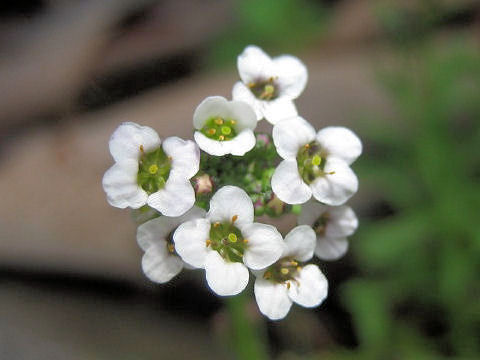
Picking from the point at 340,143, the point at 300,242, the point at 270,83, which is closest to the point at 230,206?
the point at 300,242

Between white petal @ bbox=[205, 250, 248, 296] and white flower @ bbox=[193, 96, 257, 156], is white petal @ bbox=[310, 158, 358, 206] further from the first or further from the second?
white petal @ bbox=[205, 250, 248, 296]

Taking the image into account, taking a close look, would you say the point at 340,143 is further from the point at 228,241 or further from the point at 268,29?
the point at 268,29

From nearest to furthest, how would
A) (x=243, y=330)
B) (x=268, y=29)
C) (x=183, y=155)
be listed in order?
(x=183, y=155), (x=243, y=330), (x=268, y=29)

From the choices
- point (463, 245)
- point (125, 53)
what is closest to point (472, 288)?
point (463, 245)

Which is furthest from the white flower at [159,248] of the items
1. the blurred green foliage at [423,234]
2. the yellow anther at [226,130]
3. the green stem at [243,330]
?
the blurred green foliage at [423,234]

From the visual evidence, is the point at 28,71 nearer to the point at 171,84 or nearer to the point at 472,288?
the point at 171,84

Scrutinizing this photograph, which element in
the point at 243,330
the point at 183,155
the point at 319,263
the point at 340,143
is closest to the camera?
the point at 183,155

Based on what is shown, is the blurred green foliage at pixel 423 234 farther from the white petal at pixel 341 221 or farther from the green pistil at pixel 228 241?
the green pistil at pixel 228 241

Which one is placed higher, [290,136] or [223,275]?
[290,136]
